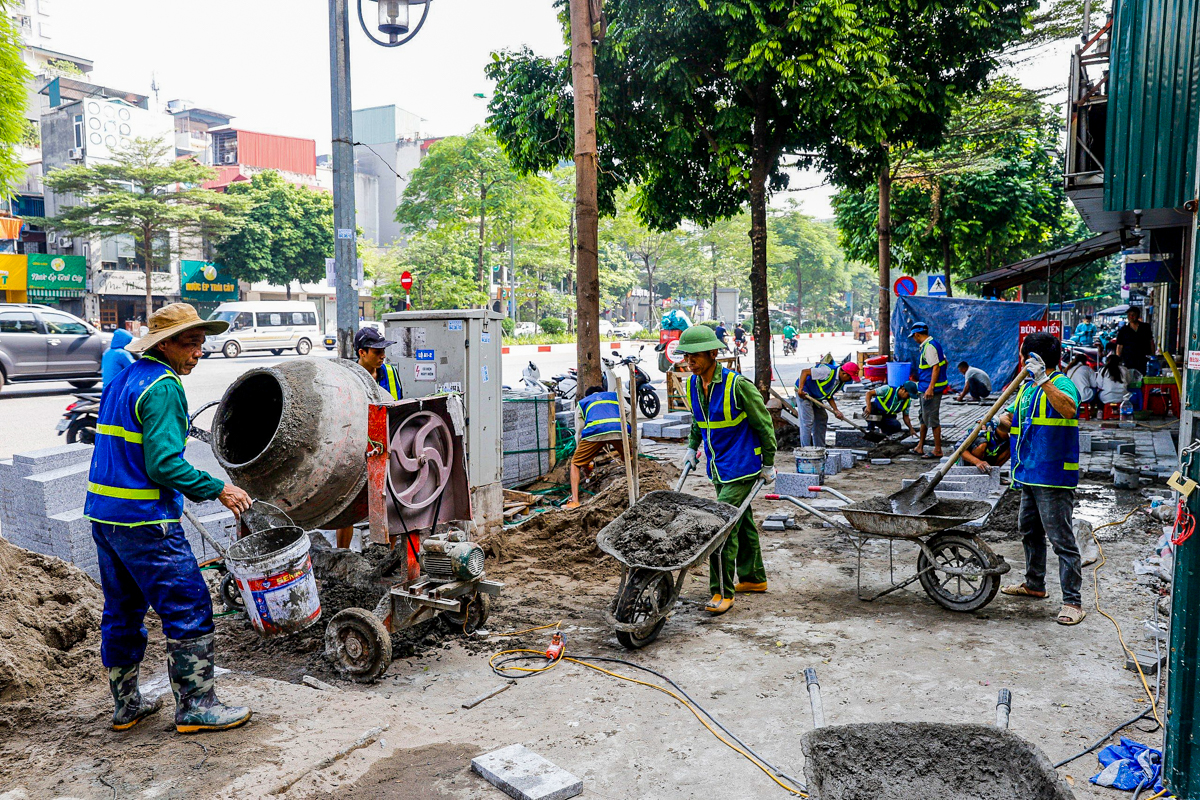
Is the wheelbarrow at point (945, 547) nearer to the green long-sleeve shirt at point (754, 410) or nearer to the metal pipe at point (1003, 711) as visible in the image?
the green long-sleeve shirt at point (754, 410)

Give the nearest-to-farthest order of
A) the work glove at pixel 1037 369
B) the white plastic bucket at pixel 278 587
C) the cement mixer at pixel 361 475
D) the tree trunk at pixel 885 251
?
the white plastic bucket at pixel 278 587 < the cement mixer at pixel 361 475 < the work glove at pixel 1037 369 < the tree trunk at pixel 885 251

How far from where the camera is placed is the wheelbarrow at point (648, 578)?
16.4ft

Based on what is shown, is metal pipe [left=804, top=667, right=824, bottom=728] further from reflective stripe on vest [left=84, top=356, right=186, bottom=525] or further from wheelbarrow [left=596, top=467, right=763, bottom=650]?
reflective stripe on vest [left=84, top=356, right=186, bottom=525]

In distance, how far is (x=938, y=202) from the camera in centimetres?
2150

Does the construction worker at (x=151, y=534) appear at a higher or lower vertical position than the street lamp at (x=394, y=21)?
lower

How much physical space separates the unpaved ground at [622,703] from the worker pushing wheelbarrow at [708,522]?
0.22 meters

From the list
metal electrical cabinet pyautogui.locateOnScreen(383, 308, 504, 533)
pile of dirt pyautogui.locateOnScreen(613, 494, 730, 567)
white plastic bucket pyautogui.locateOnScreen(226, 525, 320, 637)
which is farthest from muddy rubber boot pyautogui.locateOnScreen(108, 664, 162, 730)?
metal electrical cabinet pyautogui.locateOnScreen(383, 308, 504, 533)

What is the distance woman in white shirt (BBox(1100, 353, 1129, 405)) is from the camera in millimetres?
14977

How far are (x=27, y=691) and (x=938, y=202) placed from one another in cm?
2187

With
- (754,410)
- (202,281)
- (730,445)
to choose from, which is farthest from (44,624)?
(202,281)

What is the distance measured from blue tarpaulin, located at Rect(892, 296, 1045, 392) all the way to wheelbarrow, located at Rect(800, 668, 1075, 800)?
16946mm

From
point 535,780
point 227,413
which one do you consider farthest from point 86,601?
point 535,780

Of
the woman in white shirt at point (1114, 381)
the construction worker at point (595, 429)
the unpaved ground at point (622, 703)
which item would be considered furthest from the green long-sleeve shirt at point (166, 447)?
the woman in white shirt at point (1114, 381)

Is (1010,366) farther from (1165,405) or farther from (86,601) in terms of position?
(86,601)
